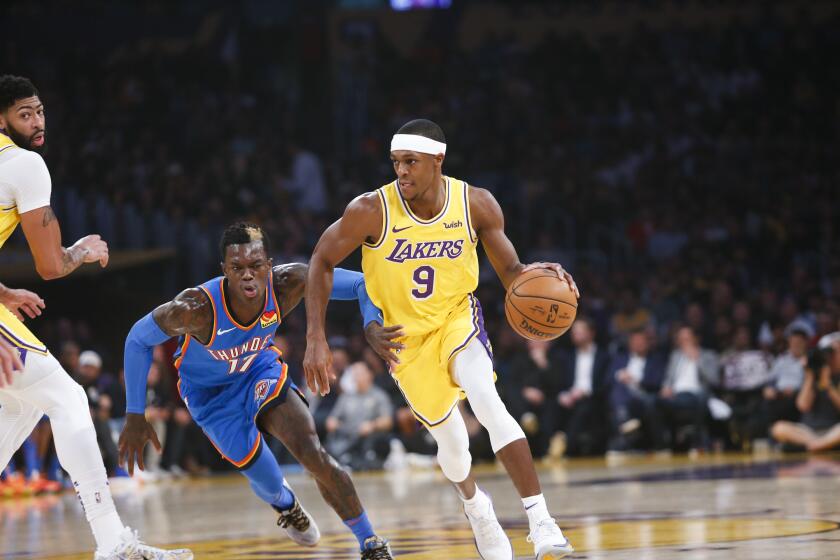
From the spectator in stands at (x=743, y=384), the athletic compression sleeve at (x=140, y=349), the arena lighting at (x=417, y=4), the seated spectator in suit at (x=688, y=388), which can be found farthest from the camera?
the arena lighting at (x=417, y=4)

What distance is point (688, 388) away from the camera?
1345cm

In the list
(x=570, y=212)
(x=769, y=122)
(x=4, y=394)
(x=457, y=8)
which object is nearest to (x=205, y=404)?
(x=4, y=394)

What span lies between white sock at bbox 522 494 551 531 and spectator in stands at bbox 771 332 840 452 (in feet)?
25.0

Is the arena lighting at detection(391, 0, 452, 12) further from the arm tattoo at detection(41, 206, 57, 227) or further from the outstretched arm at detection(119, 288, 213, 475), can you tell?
the arm tattoo at detection(41, 206, 57, 227)

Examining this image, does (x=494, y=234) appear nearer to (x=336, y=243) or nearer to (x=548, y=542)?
(x=336, y=243)

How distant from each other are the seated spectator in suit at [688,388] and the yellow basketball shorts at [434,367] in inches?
317

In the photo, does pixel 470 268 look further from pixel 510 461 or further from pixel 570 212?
pixel 570 212

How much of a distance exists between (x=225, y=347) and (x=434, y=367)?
3.70 ft

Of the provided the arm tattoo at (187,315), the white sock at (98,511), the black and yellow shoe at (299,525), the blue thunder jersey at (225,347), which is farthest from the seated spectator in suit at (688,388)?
the white sock at (98,511)

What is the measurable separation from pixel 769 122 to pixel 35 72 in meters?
11.6

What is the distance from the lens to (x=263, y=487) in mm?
6328

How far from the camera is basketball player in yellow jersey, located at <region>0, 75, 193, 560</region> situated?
4934 mm

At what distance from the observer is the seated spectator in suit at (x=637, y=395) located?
44.2 ft

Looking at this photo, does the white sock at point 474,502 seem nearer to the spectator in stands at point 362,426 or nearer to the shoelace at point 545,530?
the shoelace at point 545,530
